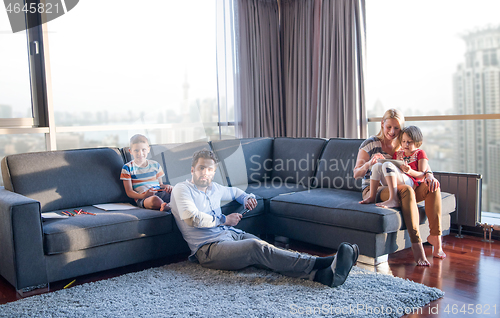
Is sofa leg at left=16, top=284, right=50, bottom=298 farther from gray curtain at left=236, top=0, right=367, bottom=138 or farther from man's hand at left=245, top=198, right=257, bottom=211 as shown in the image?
gray curtain at left=236, top=0, right=367, bottom=138

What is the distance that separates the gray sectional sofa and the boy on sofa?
130 mm

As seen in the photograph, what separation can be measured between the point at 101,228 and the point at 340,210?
1.51 metres

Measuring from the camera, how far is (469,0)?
348 centimetres

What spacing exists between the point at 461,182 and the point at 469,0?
1584 millimetres

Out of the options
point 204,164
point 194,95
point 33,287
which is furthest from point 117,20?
point 33,287

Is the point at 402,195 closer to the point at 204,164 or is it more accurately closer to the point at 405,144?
the point at 405,144

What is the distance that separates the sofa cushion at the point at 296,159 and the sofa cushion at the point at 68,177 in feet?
4.79

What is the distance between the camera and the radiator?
3.18 m

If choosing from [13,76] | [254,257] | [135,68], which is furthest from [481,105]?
→ [13,76]

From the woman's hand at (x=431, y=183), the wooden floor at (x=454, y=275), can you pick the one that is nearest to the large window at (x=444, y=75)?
the wooden floor at (x=454, y=275)

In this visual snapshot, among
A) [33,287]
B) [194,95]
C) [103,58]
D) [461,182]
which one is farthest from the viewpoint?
[194,95]

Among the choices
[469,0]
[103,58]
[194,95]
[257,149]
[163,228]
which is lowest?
[163,228]

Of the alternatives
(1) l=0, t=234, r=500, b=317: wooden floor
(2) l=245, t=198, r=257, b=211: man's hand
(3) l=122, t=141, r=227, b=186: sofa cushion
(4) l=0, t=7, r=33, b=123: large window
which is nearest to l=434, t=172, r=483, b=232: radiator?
(1) l=0, t=234, r=500, b=317: wooden floor

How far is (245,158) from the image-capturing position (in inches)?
146
